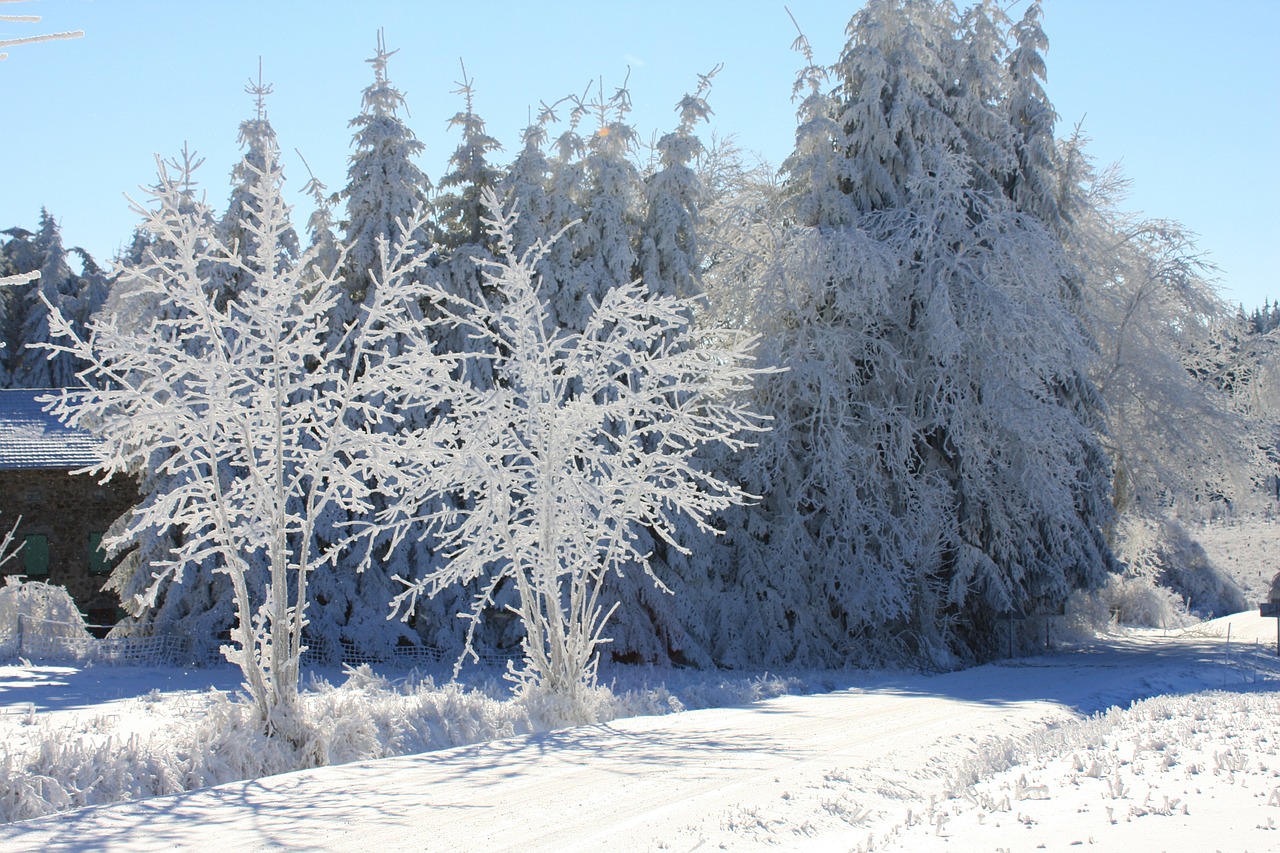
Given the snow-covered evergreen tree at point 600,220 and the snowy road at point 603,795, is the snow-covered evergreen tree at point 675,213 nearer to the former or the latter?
the snow-covered evergreen tree at point 600,220

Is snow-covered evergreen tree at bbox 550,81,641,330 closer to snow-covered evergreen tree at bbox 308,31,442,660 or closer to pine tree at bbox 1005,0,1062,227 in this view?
snow-covered evergreen tree at bbox 308,31,442,660

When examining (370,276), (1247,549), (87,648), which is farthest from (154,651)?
(1247,549)

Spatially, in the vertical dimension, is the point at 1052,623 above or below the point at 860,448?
below

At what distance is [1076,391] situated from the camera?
20.2 metres

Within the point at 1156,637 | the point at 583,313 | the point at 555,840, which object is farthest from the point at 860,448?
the point at 555,840

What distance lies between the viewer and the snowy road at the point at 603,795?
223 inches

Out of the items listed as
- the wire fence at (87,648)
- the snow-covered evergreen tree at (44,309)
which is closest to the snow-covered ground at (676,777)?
the wire fence at (87,648)

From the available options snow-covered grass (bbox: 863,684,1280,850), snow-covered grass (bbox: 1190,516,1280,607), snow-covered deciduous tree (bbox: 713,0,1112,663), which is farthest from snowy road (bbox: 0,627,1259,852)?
snow-covered grass (bbox: 1190,516,1280,607)

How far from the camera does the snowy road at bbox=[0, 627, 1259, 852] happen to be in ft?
18.6

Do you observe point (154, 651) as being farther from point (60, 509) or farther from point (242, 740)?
point (242, 740)

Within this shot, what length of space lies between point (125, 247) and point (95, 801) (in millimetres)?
41344

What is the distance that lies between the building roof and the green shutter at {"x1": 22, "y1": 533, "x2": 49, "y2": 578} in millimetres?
1594

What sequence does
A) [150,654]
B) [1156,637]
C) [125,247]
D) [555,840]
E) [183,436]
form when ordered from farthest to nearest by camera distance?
[125,247] → [1156,637] → [150,654] → [183,436] → [555,840]

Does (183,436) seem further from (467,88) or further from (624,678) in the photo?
(467,88)
